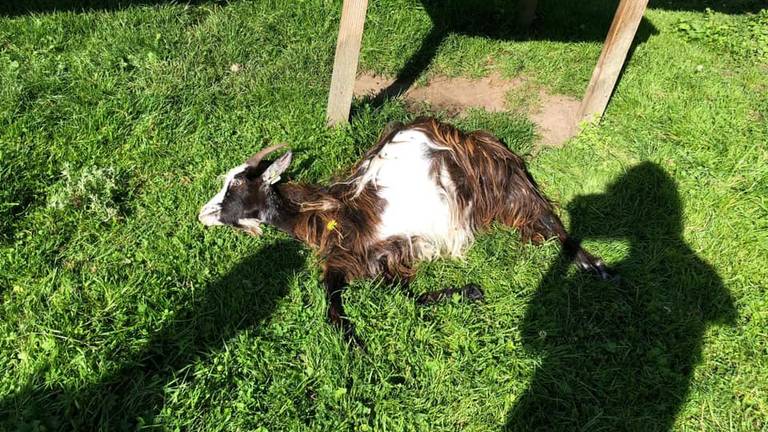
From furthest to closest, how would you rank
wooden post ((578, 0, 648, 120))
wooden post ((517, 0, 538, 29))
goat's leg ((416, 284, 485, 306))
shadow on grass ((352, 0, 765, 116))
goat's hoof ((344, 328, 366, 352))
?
1. wooden post ((517, 0, 538, 29))
2. shadow on grass ((352, 0, 765, 116))
3. wooden post ((578, 0, 648, 120))
4. goat's leg ((416, 284, 485, 306))
5. goat's hoof ((344, 328, 366, 352))

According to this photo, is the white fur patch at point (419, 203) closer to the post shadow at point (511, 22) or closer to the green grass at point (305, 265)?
the green grass at point (305, 265)

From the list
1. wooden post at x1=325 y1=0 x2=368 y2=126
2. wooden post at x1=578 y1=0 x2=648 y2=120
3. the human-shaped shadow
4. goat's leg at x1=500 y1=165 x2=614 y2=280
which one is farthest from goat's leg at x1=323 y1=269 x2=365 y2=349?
wooden post at x1=578 y1=0 x2=648 y2=120

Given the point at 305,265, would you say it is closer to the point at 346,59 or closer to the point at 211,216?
the point at 211,216

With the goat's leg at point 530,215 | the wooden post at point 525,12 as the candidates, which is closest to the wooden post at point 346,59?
the goat's leg at point 530,215

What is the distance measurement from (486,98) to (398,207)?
211 cm

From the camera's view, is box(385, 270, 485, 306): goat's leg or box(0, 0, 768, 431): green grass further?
box(385, 270, 485, 306): goat's leg

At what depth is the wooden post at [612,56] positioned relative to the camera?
3.81 meters

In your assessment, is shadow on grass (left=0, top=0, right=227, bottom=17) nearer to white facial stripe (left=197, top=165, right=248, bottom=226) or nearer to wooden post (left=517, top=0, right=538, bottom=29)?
white facial stripe (left=197, top=165, right=248, bottom=226)

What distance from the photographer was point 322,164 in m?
3.98

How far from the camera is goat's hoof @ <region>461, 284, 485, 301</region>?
318 cm

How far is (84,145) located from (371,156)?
212 cm

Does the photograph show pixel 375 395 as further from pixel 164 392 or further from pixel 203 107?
pixel 203 107

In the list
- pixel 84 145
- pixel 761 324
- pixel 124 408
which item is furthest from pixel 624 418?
pixel 84 145

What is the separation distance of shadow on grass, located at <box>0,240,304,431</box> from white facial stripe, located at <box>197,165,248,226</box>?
1.25 feet
